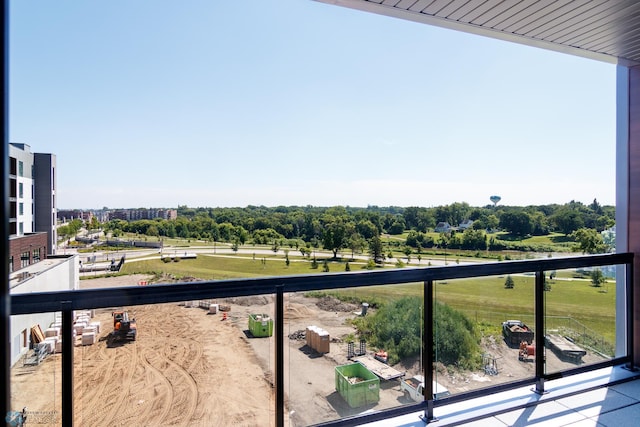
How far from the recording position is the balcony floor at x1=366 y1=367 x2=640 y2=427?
2568mm

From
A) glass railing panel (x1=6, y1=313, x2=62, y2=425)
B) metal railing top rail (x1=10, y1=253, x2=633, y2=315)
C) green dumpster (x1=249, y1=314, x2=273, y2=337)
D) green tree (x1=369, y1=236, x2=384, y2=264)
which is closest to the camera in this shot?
glass railing panel (x1=6, y1=313, x2=62, y2=425)

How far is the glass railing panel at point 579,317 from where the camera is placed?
10.1 ft

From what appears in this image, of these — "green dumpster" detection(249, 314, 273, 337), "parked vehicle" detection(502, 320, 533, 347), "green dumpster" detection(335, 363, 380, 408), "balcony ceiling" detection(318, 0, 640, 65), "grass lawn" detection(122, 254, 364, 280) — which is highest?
"balcony ceiling" detection(318, 0, 640, 65)

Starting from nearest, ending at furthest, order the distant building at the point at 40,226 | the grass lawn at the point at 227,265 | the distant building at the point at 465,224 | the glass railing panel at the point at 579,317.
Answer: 1. the glass railing panel at the point at 579,317
2. the distant building at the point at 40,226
3. the distant building at the point at 465,224
4. the grass lawn at the point at 227,265

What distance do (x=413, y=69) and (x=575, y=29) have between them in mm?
24176

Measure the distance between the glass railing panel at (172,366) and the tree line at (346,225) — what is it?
27.5ft

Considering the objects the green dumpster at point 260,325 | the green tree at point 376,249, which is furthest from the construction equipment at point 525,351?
the green tree at point 376,249

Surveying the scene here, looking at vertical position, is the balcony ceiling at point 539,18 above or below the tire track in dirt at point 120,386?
above

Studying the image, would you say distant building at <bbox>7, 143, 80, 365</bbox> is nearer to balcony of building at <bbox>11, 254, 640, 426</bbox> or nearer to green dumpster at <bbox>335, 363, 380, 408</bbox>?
balcony of building at <bbox>11, 254, 640, 426</bbox>

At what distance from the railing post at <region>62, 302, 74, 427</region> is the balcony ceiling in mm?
2455

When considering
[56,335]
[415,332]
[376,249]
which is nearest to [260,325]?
[56,335]

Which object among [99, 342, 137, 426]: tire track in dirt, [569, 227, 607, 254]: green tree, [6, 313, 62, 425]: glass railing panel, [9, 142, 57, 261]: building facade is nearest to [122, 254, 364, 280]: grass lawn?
[9, 142, 57, 261]: building facade

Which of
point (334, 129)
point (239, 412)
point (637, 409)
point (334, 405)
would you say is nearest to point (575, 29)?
point (637, 409)

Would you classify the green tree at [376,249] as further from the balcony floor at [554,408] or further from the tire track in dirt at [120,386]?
the tire track in dirt at [120,386]
